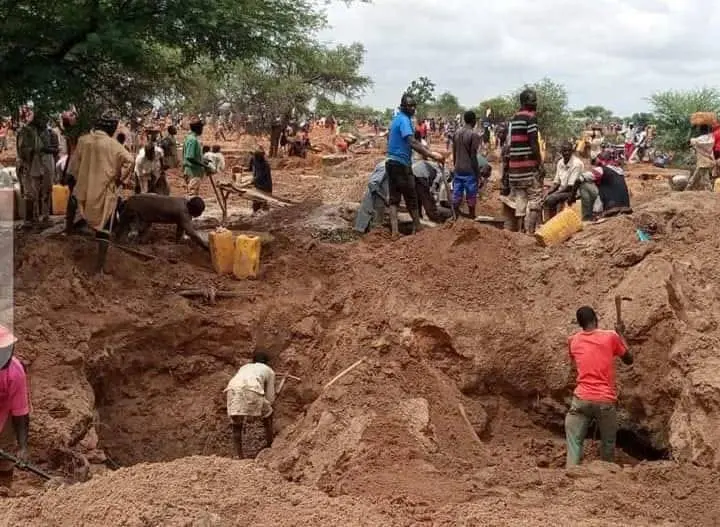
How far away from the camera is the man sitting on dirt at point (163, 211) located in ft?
32.1

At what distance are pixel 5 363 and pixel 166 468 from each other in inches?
49.2

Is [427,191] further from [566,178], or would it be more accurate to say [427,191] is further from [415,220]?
[566,178]

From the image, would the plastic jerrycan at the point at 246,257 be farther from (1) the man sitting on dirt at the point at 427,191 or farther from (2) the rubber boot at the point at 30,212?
(2) the rubber boot at the point at 30,212

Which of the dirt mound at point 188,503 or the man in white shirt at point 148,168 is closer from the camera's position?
the dirt mound at point 188,503

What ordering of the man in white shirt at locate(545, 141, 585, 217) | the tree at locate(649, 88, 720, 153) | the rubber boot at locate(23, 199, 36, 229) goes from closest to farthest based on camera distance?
the man in white shirt at locate(545, 141, 585, 217)
the rubber boot at locate(23, 199, 36, 229)
the tree at locate(649, 88, 720, 153)

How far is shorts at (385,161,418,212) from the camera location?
9.85 metres

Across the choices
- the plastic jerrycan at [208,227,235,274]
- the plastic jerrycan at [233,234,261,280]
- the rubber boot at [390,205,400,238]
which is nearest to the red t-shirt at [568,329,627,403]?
the rubber boot at [390,205,400,238]

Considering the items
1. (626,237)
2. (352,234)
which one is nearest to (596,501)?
(626,237)

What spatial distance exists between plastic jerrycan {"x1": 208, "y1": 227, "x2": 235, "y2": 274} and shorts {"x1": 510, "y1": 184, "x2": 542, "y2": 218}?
349 centimetres

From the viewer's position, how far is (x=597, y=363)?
20.7 ft

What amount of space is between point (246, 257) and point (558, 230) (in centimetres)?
341

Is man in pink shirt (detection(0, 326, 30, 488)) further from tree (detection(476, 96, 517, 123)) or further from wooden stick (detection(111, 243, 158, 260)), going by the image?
tree (detection(476, 96, 517, 123))

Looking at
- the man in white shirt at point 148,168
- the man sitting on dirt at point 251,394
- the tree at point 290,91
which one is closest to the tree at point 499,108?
the tree at point 290,91

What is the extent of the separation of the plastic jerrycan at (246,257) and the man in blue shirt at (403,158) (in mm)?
1740
